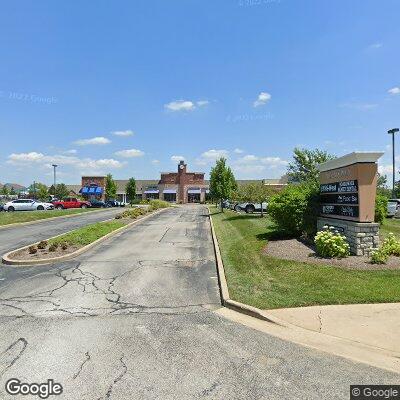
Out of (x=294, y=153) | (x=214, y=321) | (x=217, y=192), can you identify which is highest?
(x=294, y=153)

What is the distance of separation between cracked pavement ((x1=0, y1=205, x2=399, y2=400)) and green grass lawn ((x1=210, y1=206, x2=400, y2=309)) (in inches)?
33.0

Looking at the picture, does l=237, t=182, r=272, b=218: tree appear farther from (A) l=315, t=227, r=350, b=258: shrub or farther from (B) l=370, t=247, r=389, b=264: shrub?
(B) l=370, t=247, r=389, b=264: shrub

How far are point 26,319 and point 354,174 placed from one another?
32.5 ft

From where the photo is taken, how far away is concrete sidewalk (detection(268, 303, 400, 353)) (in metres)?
5.96

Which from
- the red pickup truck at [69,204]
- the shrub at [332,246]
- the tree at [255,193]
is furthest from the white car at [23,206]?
the shrub at [332,246]

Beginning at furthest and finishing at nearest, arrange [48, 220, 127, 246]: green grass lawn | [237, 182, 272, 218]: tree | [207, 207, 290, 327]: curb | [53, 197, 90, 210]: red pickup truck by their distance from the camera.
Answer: [53, 197, 90, 210]: red pickup truck < [237, 182, 272, 218]: tree < [48, 220, 127, 246]: green grass lawn < [207, 207, 290, 327]: curb

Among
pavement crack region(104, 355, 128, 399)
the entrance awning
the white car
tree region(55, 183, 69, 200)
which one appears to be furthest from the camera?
tree region(55, 183, 69, 200)

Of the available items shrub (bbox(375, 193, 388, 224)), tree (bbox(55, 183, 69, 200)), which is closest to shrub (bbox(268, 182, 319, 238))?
shrub (bbox(375, 193, 388, 224))

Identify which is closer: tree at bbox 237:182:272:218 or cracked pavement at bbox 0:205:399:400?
cracked pavement at bbox 0:205:399:400

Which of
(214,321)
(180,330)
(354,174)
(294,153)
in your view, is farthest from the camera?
(294,153)

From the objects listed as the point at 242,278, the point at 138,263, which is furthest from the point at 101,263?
the point at 242,278

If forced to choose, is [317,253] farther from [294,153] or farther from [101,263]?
[294,153]

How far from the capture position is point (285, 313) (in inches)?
281

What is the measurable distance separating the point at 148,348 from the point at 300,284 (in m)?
4.46
